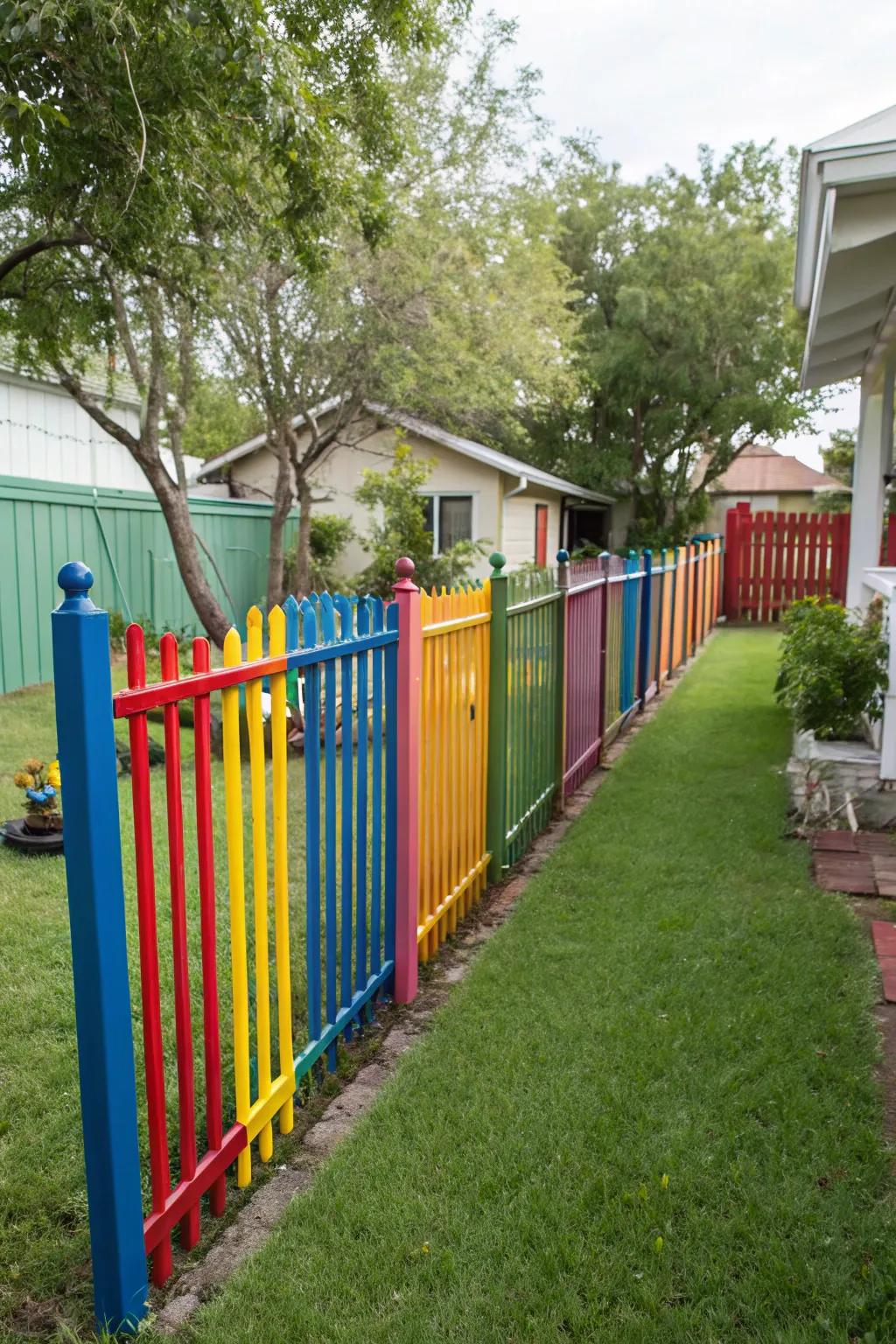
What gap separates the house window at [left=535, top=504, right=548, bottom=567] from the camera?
67.1 ft

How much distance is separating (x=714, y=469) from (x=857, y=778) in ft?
65.2

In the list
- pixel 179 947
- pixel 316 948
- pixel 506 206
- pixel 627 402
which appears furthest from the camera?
pixel 627 402

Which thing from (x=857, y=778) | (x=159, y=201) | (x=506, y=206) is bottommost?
(x=857, y=778)

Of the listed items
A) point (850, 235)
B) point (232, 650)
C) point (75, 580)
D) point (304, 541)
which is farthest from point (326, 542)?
point (75, 580)

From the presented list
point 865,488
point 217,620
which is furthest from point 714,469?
point 217,620

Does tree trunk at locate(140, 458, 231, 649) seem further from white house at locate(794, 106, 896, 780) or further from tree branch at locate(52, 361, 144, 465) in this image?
white house at locate(794, 106, 896, 780)

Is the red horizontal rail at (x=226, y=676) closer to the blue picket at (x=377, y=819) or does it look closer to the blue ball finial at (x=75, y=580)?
the blue picket at (x=377, y=819)

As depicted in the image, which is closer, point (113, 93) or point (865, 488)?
point (113, 93)

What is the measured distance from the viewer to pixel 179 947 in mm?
2236

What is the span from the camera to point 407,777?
3621mm

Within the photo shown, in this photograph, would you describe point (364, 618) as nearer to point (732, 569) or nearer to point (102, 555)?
point (102, 555)

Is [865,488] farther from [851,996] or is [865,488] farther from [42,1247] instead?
[42,1247]

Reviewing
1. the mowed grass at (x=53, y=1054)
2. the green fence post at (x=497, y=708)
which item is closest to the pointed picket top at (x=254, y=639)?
the mowed grass at (x=53, y=1054)

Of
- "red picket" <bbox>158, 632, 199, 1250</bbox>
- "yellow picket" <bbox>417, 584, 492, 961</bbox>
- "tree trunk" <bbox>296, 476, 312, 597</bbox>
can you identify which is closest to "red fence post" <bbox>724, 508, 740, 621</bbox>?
"tree trunk" <bbox>296, 476, 312, 597</bbox>
